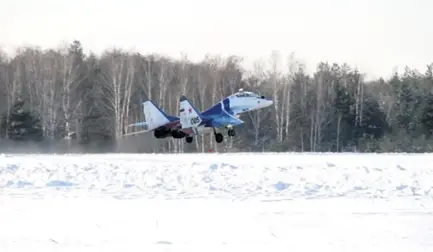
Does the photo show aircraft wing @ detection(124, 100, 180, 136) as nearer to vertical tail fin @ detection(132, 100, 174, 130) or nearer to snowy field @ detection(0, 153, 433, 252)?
vertical tail fin @ detection(132, 100, 174, 130)

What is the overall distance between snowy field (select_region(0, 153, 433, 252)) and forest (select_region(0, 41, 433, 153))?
2741cm

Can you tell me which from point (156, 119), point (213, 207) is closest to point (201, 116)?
point (156, 119)

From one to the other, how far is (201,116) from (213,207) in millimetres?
18347

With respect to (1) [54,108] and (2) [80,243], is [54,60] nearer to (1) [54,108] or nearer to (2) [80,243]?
(1) [54,108]

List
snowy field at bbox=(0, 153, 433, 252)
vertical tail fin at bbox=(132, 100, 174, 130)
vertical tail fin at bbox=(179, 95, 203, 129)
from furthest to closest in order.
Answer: vertical tail fin at bbox=(132, 100, 174, 130), vertical tail fin at bbox=(179, 95, 203, 129), snowy field at bbox=(0, 153, 433, 252)

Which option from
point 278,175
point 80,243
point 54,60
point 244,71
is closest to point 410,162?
point 278,175

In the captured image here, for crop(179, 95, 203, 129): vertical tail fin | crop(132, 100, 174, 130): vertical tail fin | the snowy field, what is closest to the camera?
the snowy field

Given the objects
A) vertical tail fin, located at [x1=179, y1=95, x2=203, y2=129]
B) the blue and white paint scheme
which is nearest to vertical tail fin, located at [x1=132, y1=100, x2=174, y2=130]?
the blue and white paint scheme

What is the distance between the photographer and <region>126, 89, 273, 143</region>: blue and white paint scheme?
1143 inches

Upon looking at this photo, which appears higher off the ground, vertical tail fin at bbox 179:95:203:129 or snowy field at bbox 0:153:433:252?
vertical tail fin at bbox 179:95:203:129

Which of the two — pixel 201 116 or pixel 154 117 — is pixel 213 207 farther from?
pixel 154 117

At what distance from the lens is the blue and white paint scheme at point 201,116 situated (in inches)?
1143

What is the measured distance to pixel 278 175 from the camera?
1634 cm

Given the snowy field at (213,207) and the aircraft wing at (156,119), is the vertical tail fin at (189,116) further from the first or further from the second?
the snowy field at (213,207)
